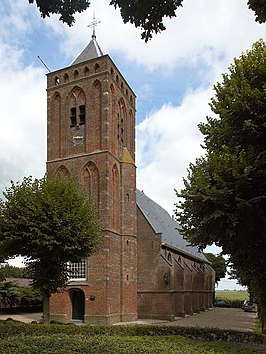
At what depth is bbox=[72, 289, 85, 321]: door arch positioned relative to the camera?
31891mm

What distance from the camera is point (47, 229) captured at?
73.4 ft

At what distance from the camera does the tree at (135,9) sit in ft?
20.2

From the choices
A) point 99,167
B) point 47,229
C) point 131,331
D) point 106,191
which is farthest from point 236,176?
point 99,167

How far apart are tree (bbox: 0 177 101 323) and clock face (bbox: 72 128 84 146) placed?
10.1 metres

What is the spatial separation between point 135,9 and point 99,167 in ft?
87.2

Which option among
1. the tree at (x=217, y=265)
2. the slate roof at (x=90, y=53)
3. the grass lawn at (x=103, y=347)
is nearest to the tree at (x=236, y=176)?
the grass lawn at (x=103, y=347)

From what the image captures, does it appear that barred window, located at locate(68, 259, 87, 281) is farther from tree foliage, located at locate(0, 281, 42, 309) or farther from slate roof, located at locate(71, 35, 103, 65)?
slate roof, located at locate(71, 35, 103, 65)

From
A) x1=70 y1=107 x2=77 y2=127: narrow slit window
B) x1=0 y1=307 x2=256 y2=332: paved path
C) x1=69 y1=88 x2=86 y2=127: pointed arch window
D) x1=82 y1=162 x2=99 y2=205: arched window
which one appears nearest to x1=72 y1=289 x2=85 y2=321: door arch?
x1=0 y1=307 x2=256 y2=332: paved path

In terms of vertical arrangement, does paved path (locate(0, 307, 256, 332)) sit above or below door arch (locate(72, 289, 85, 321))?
below

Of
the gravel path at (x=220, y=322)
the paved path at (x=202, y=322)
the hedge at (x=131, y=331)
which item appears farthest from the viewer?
the paved path at (x=202, y=322)

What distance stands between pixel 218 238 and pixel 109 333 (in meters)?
6.59

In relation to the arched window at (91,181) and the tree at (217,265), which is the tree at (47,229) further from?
the tree at (217,265)

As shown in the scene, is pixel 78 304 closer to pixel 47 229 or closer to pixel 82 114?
pixel 47 229

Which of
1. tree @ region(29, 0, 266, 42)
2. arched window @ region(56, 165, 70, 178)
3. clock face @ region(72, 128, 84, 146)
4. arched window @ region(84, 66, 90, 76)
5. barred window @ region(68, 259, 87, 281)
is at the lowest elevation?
barred window @ region(68, 259, 87, 281)
